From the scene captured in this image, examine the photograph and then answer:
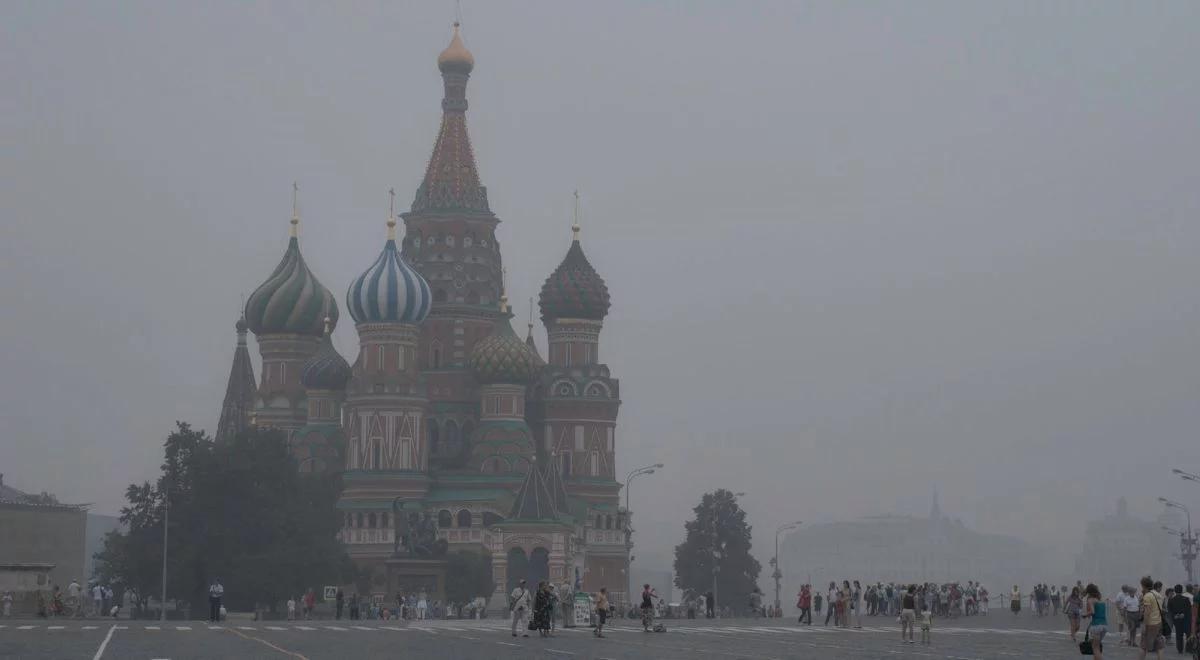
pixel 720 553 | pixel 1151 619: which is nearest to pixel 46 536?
pixel 720 553

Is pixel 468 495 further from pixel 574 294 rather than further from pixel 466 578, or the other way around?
pixel 574 294

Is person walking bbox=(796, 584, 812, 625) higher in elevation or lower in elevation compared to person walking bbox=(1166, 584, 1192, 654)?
higher

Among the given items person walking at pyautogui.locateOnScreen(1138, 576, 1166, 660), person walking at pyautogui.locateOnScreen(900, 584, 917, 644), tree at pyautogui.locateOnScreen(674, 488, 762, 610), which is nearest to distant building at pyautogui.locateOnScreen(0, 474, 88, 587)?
tree at pyautogui.locateOnScreen(674, 488, 762, 610)

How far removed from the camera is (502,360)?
10938 centimetres

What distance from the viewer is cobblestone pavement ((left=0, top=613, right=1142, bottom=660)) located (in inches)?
1366

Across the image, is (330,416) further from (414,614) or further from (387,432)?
(414,614)

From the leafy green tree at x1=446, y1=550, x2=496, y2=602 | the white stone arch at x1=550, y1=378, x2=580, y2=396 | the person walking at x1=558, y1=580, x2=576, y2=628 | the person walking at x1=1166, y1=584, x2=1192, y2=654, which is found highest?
the white stone arch at x1=550, y1=378, x2=580, y2=396

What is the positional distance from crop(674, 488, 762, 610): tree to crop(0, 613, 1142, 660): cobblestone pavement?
2427 inches

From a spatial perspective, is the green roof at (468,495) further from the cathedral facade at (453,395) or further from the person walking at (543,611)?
the person walking at (543,611)

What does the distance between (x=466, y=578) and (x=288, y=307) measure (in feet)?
87.2

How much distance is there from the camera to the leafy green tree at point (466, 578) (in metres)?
98.3

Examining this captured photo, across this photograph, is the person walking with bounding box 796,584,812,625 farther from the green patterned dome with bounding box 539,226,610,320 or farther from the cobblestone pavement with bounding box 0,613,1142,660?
the green patterned dome with bounding box 539,226,610,320

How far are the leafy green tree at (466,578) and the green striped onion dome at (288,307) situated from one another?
2338 cm

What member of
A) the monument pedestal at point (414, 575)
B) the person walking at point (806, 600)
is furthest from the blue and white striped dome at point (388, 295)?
the person walking at point (806, 600)
